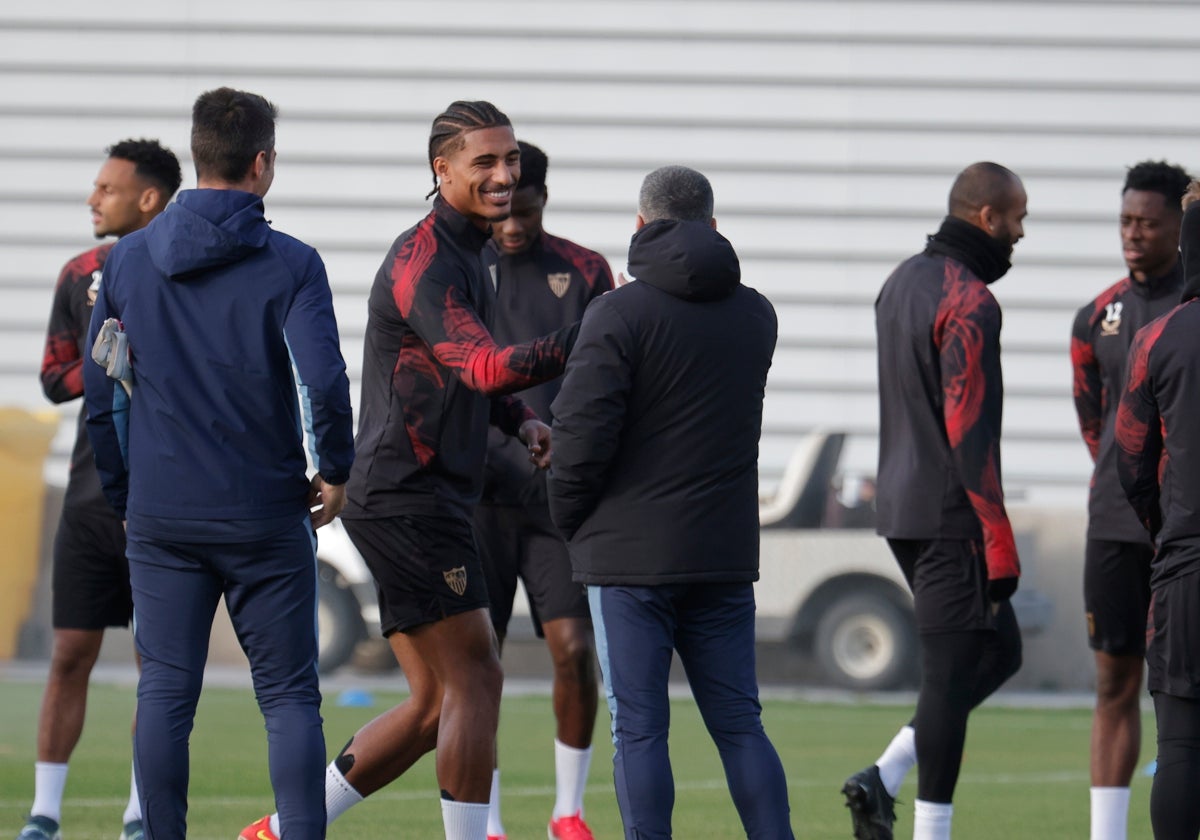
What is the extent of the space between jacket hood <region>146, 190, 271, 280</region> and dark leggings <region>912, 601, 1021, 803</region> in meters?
2.72

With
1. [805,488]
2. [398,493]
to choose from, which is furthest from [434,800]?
[805,488]

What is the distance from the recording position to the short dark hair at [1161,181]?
759cm

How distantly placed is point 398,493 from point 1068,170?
12.9 metres

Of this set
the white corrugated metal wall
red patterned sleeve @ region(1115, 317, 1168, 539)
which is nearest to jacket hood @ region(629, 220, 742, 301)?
red patterned sleeve @ region(1115, 317, 1168, 539)

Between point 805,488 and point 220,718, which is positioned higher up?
point 805,488

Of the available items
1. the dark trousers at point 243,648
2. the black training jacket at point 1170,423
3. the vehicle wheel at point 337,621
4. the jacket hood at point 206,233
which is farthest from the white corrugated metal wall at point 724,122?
the jacket hood at point 206,233

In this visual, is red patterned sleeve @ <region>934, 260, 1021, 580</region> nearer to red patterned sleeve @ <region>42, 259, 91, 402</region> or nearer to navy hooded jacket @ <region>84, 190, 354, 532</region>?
navy hooded jacket @ <region>84, 190, 354, 532</region>

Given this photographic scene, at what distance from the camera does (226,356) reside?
5.47 meters

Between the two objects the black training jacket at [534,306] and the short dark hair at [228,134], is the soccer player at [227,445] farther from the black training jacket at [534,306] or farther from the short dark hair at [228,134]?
the black training jacket at [534,306]

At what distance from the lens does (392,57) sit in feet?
59.7

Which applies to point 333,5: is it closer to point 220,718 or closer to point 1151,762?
point 220,718

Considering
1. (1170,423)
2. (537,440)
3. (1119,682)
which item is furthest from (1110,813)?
(537,440)

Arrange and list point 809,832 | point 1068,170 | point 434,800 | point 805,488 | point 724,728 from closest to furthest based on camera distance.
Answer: point 724,728 → point 809,832 → point 434,800 → point 805,488 → point 1068,170

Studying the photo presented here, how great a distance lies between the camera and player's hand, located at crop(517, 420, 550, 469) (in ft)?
19.8
